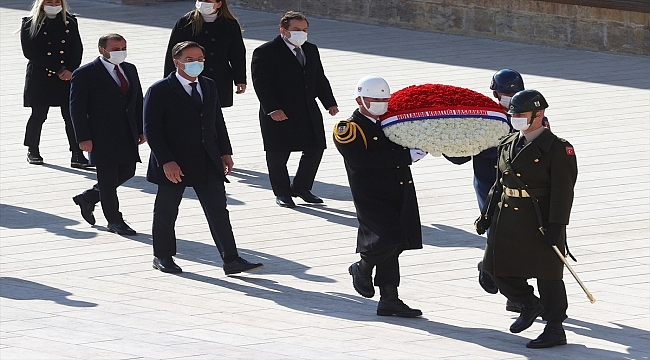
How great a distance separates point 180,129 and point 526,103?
264 cm

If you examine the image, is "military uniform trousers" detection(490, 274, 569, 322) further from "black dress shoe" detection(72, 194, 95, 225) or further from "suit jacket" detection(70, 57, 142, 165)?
"black dress shoe" detection(72, 194, 95, 225)

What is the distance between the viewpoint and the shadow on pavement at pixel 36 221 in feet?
34.6

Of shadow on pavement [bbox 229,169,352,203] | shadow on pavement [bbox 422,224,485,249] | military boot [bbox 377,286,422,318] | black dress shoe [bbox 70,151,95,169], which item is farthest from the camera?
black dress shoe [bbox 70,151,95,169]

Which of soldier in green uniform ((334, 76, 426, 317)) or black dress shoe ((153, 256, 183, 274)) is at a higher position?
soldier in green uniform ((334, 76, 426, 317))

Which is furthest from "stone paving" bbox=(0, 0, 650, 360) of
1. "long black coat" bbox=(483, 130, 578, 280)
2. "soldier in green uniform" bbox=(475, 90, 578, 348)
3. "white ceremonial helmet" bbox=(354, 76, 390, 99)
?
"white ceremonial helmet" bbox=(354, 76, 390, 99)

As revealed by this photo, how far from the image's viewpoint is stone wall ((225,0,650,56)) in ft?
55.4

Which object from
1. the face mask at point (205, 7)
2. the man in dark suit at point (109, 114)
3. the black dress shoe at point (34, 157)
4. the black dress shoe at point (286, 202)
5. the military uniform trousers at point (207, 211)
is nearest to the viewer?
the military uniform trousers at point (207, 211)

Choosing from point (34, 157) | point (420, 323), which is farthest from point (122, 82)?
point (420, 323)

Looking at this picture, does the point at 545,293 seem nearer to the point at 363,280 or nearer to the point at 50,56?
the point at 363,280

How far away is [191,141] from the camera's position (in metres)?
9.07

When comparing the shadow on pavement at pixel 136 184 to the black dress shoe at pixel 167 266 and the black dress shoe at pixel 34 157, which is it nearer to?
the black dress shoe at pixel 34 157

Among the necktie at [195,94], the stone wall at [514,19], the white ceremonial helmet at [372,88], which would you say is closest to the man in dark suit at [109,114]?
the necktie at [195,94]

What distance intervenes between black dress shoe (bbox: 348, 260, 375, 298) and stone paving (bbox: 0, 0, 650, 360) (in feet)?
0.43

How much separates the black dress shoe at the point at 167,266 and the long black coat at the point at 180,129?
1.92 feet
